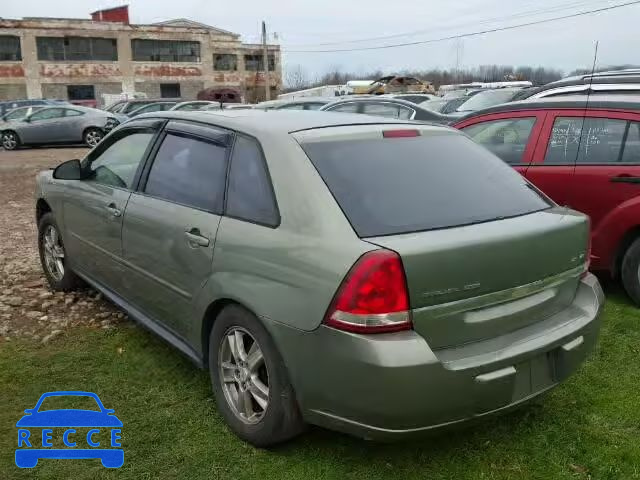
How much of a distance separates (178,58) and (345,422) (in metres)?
53.0

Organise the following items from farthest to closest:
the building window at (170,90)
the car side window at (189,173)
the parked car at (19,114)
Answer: the building window at (170,90) → the parked car at (19,114) → the car side window at (189,173)

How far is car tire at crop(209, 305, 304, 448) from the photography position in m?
2.70

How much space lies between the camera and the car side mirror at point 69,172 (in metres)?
4.59

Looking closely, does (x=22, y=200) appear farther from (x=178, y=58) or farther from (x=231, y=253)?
(x=178, y=58)

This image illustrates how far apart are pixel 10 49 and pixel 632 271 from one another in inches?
1967

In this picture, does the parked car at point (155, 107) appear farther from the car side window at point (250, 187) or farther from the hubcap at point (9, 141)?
the car side window at point (250, 187)

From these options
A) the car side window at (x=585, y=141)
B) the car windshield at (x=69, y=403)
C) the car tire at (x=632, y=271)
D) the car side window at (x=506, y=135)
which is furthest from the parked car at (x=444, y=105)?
the car windshield at (x=69, y=403)

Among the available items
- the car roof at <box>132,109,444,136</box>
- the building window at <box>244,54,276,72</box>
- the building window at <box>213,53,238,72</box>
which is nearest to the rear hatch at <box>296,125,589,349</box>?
the car roof at <box>132,109,444,136</box>

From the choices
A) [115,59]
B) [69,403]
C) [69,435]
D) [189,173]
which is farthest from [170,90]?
[69,435]

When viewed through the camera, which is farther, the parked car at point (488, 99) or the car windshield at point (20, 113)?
the car windshield at point (20, 113)

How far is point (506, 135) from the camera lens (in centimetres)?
547

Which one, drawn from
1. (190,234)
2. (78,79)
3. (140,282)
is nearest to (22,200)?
(140,282)

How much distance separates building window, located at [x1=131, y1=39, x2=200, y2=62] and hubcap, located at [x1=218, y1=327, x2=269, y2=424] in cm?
5076

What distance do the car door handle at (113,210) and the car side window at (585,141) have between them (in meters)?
3.33
